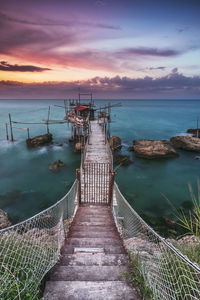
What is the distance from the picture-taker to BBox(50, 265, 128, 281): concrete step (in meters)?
2.68

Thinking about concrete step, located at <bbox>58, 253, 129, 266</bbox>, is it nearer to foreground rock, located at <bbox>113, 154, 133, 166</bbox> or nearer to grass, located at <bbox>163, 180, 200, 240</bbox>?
grass, located at <bbox>163, 180, 200, 240</bbox>

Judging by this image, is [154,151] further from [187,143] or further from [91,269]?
[91,269]

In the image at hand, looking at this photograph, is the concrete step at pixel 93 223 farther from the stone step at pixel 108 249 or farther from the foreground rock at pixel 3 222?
the foreground rock at pixel 3 222

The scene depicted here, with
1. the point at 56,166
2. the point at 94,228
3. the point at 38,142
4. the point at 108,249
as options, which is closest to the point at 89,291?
the point at 108,249

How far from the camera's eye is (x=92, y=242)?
3955mm

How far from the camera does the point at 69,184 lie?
13.0 metres

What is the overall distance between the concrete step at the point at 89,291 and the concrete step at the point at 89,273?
148 mm

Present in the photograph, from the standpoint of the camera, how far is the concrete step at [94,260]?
121 inches

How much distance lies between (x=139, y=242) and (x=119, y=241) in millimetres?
2587

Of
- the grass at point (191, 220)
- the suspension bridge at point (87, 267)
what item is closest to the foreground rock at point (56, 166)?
the suspension bridge at point (87, 267)

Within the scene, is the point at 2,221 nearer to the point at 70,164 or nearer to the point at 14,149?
the point at 70,164

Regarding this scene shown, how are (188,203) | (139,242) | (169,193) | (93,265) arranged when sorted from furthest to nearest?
1. (169,193)
2. (188,203)
3. (139,242)
4. (93,265)

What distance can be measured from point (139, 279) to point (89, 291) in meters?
0.81

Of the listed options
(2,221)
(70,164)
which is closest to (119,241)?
(2,221)
